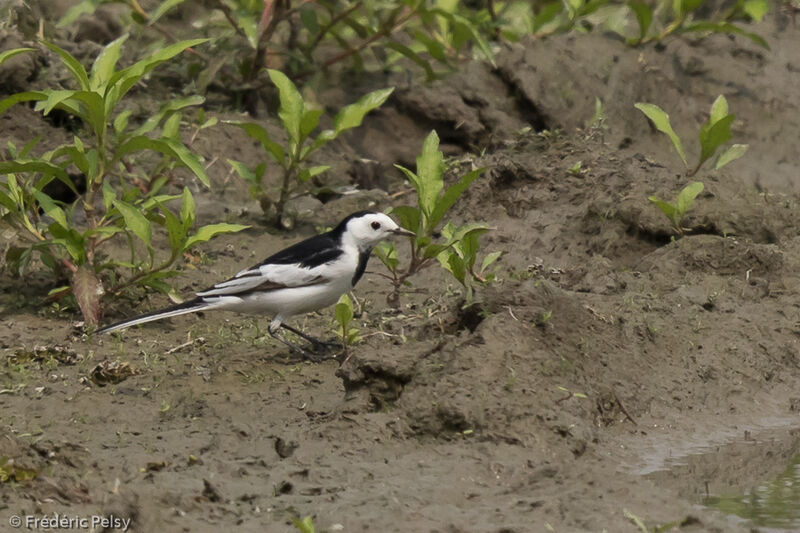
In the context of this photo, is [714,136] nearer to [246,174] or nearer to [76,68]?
[246,174]

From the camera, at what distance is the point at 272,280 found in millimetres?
7551

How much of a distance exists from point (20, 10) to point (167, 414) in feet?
14.3

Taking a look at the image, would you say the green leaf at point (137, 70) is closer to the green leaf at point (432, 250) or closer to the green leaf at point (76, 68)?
the green leaf at point (76, 68)

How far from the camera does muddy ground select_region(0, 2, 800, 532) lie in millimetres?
5297

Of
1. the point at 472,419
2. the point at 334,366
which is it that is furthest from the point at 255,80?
the point at 472,419

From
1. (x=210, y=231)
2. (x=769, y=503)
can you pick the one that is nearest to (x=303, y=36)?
(x=210, y=231)

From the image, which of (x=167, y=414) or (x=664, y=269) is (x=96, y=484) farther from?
(x=664, y=269)

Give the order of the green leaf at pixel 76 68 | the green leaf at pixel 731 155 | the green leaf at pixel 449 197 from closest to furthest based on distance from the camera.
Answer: the green leaf at pixel 76 68, the green leaf at pixel 449 197, the green leaf at pixel 731 155

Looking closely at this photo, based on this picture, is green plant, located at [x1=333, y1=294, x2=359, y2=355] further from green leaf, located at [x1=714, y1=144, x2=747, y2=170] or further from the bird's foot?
green leaf, located at [x1=714, y1=144, x2=747, y2=170]

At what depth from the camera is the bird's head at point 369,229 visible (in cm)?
776

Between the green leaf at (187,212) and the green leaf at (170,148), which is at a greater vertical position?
the green leaf at (170,148)

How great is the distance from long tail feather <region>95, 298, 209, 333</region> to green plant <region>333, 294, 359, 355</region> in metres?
0.86

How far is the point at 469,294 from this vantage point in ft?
21.7

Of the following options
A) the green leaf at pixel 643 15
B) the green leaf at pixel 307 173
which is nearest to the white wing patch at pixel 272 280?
the green leaf at pixel 307 173
